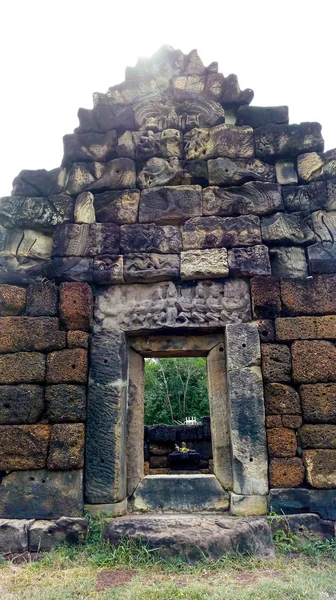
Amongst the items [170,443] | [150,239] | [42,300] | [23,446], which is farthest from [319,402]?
[170,443]

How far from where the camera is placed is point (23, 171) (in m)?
5.85

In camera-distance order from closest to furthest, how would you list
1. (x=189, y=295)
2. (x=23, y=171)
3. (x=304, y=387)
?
(x=304, y=387)
(x=189, y=295)
(x=23, y=171)

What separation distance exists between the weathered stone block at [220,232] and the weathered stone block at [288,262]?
0.27 m

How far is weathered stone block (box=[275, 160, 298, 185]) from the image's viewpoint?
5566mm

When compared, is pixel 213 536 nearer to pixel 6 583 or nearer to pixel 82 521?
pixel 82 521

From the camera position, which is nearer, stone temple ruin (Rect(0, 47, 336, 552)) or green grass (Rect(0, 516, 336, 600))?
green grass (Rect(0, 516, 336, 600))

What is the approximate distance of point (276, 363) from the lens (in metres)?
4.77

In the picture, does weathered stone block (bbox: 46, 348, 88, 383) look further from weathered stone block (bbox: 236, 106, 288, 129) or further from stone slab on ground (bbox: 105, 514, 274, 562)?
weathered stone block (bbox: 236, 106, 288, 129)

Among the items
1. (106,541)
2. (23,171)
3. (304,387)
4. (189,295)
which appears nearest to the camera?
(106,541)

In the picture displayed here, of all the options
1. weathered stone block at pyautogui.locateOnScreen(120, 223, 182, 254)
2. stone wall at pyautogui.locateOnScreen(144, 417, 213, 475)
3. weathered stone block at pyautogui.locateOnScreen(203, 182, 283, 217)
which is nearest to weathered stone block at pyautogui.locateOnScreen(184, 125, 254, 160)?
weathered stone block at pyautogui.locateOnScreen(203, 182, 283, 217)

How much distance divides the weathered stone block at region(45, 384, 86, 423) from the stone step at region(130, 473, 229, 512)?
3.53 feet

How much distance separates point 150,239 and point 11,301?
176 centimetres

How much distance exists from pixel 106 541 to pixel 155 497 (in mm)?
779

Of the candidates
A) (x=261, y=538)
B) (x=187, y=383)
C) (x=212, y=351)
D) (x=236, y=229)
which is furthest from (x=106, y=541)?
(x=187, y=383)
